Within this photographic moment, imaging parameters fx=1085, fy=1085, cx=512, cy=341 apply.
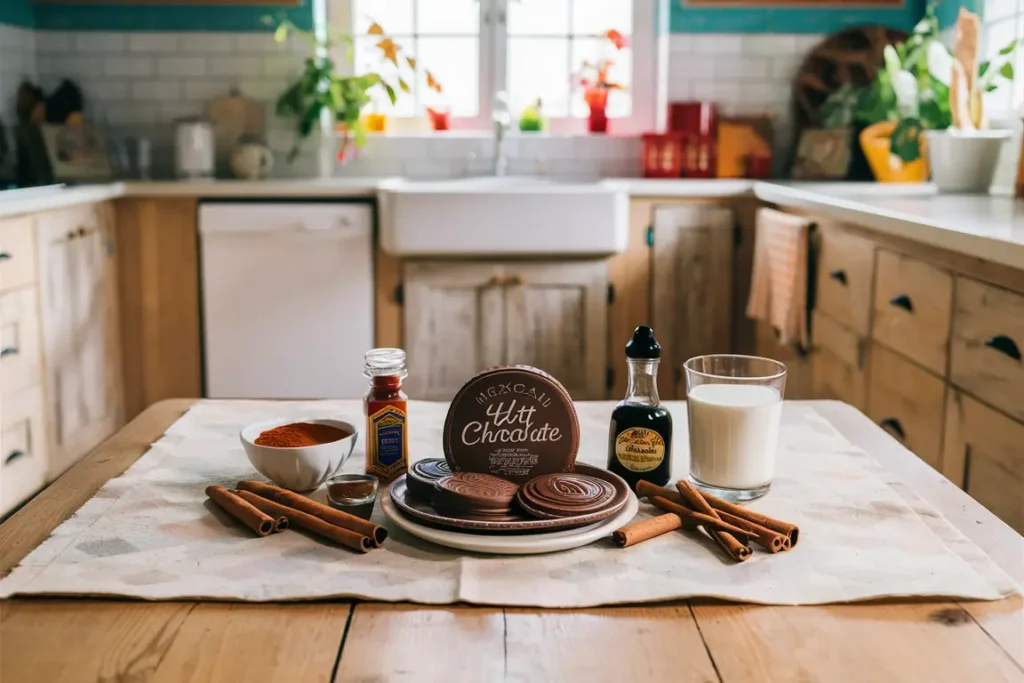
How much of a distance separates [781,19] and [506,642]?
3885mm

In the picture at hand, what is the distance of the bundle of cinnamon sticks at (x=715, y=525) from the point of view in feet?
3.22

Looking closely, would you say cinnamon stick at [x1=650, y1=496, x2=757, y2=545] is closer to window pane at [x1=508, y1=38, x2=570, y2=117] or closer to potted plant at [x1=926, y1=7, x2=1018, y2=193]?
potted plant at [x1=926, y1=7, x2=1018, y2=193]

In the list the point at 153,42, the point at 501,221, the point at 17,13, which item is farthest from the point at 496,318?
the point at 17,13

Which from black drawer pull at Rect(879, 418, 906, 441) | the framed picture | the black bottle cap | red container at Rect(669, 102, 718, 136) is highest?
red container at Rect(669, 102, 718, 136)

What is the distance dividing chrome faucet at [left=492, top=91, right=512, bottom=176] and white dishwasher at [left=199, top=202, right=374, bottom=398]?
0.69 metres

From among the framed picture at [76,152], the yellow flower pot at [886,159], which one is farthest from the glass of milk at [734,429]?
the framed picture at [76,152]

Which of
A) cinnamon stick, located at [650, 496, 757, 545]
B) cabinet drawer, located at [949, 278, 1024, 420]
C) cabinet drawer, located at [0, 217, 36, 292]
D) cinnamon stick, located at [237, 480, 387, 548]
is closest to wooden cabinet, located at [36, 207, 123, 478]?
cabinet drawer, located at [0, 217, 36, 292]

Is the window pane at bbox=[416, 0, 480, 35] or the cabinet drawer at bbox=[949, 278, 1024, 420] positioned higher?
the window pane at bbox=[416, 0, 480, 35]

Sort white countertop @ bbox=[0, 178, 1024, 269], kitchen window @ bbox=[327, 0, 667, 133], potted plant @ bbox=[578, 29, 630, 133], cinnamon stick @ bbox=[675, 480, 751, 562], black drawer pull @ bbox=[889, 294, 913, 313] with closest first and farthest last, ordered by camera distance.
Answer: cinnamon stick @ bbox=[675, 480, 751, 562]
white countertop @ bbox=[0, 178, 1024, 269]
black drawer pull @ bbox=[889, 294, 913, 313]
potted plant @ bbox=[578, 29, 630, 133]
kitchen window @ bbox=[327, 0, 667, 133]

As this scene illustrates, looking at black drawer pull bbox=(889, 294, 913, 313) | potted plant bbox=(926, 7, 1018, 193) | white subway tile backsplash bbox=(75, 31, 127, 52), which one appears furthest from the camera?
white subway tile backsplash bbox=(75, 31, 127, 52)

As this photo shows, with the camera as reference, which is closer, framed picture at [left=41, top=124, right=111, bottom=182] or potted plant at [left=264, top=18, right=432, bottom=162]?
framed picture at [left=41, top=124, right=111, bottom=182]

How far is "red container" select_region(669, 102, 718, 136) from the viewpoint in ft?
13.7

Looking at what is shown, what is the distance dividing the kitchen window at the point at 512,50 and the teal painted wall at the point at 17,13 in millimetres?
1245

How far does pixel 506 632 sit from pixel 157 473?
55 centimetres
